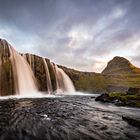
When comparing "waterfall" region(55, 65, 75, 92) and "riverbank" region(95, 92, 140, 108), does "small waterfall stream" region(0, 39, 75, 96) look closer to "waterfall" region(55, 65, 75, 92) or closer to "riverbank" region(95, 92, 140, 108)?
"waterfall" region(55, 65, 75, 92)

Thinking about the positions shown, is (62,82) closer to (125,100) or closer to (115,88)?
(125,100)

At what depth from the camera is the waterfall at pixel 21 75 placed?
6650cm

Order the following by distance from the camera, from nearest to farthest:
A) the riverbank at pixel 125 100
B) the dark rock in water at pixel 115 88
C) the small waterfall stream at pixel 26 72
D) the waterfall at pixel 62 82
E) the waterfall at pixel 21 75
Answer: the riverbank at pixel 125 100
the small waterfall stream at pixel 26 72
the waterfall at pixel 21 75
the waterfall at pixel 62 82
the dark rock in water at pixel 115 88

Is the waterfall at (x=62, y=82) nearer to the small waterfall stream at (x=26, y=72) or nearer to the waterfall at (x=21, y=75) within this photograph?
the small waterfall stream at (x=26, y=72)

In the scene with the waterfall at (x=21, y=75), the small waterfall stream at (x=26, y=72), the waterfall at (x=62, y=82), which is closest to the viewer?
the small waterfall stream at (x=26, y=72)

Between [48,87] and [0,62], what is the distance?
24298 mm

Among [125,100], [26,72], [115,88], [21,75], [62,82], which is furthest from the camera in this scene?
[115,88]

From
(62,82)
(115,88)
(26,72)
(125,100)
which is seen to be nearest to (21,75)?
(26,72)

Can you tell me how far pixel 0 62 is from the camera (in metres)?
66.8

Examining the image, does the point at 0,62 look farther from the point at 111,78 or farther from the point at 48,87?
the point at 111,78


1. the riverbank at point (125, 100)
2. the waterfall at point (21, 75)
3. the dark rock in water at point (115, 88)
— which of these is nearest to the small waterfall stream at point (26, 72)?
the waterfall at point (21, 75)

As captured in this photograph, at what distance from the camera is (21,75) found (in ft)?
223

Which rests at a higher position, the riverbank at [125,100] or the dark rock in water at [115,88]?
the dark rock in water at [115,88]

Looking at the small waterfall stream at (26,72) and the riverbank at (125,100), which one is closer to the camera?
the riverbank at (125,100)
